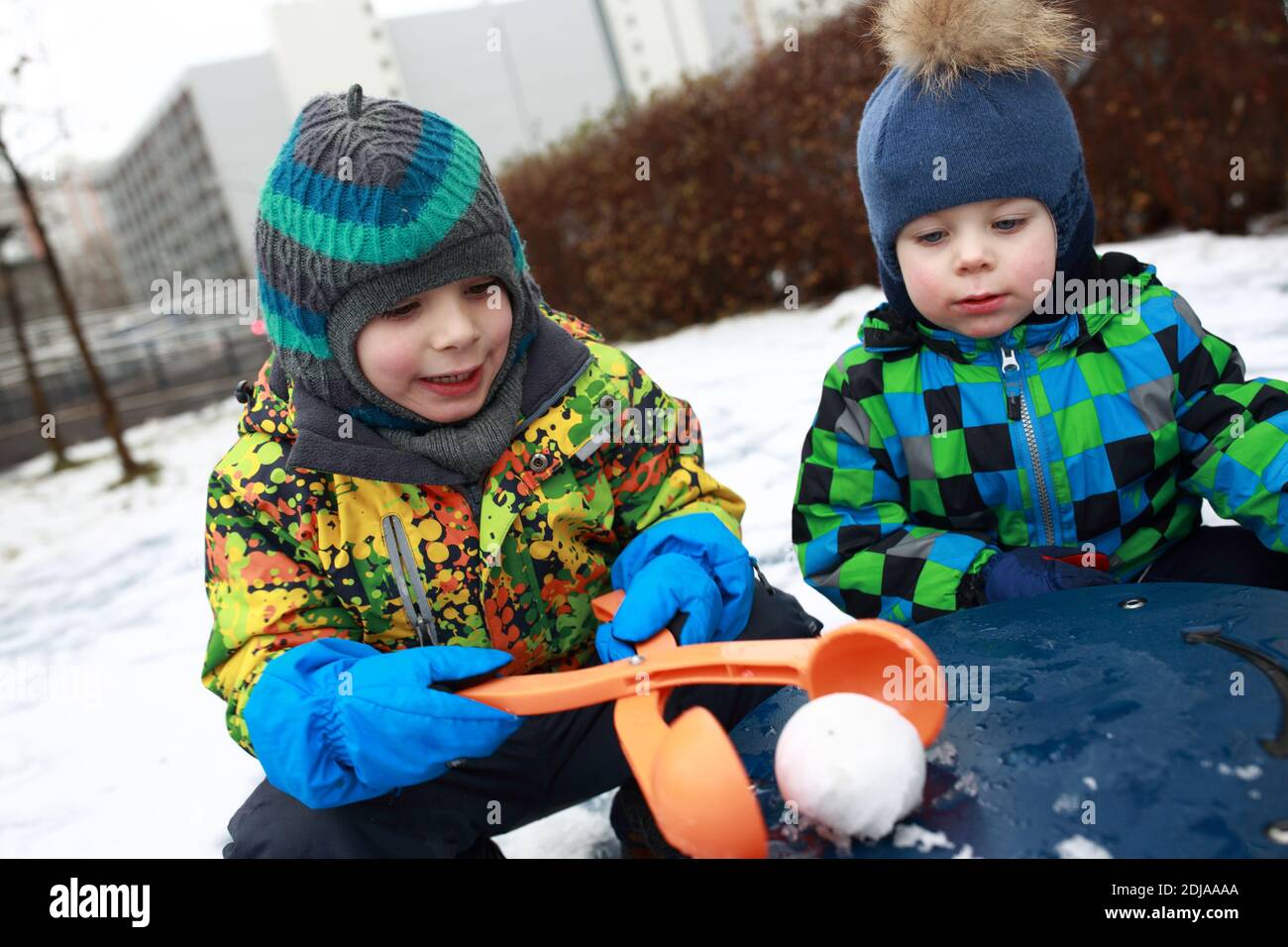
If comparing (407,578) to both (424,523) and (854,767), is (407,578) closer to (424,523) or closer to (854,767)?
(424,523)

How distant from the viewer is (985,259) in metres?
1.49

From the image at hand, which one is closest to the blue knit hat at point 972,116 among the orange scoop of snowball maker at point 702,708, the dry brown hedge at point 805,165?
the orange scoop of snowball maker at point 702,708

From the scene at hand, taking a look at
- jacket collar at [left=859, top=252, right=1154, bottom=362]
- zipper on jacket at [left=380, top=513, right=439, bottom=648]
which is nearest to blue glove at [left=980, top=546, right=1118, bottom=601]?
jacket collar at [left=859, top=252, right=1154, bottom=362]

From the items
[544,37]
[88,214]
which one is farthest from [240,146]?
[88,214]

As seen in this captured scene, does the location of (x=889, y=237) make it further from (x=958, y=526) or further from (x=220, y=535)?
(x=220, y=535)

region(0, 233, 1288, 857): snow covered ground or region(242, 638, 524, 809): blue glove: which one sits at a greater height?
region(242, 638, 524, 809): blue glove

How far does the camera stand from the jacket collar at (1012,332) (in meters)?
1.58

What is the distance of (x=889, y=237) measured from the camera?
62.3 inches

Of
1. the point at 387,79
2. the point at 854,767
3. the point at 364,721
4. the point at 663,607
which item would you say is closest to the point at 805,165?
the point at 663,607

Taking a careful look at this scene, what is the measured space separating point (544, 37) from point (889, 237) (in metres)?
49.5

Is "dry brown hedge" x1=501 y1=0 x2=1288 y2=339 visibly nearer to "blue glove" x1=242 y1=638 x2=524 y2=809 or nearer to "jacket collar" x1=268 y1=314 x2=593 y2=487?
"jacket collar" x1=268 y1=314 x2=593 y2=487

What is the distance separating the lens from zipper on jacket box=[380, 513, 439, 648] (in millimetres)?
1537

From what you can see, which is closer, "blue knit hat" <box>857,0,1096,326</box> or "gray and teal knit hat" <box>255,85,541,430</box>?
"gray and teal knit hat" <box>255,85,541,430</box>

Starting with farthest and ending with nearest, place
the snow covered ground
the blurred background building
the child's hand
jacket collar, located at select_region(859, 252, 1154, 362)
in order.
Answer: the blurred background building
the snow covered ground
jacket collar, located at select_region(859, 252, 1154, 362)
the child's hand
